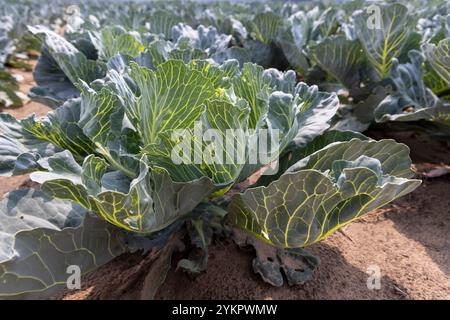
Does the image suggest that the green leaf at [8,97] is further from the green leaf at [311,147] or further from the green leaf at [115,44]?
the green leaf at [311,147]

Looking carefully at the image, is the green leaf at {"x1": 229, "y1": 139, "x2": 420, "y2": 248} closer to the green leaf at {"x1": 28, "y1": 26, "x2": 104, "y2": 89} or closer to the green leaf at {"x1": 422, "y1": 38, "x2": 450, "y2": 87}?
the green leaf at {"x1": 422, "y1": 38, "x2": 450, "y2": 87}

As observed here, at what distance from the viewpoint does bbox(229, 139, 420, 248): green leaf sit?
125 centimetres

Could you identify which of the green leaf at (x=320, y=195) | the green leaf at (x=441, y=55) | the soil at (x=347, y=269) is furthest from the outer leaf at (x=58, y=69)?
the green leaf at (x=441, y=55)

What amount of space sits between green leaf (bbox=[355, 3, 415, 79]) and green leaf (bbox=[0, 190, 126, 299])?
2.12 m

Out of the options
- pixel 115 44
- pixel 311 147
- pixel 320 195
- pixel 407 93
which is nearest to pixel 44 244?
pixel 320 195

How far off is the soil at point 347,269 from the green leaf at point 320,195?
0.92 feet

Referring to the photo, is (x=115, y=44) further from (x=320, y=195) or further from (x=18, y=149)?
(x=320, y=195)

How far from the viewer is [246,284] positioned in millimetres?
1667

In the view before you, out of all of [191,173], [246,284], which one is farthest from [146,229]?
[246,284]

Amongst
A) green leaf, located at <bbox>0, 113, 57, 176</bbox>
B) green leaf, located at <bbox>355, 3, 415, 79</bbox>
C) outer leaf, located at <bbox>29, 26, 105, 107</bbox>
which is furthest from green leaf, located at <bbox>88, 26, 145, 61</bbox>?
green leaf, located at <bbox>355, 3, 415, 79</bbox>

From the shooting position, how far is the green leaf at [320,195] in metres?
1.25

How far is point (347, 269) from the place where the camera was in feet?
5.98
